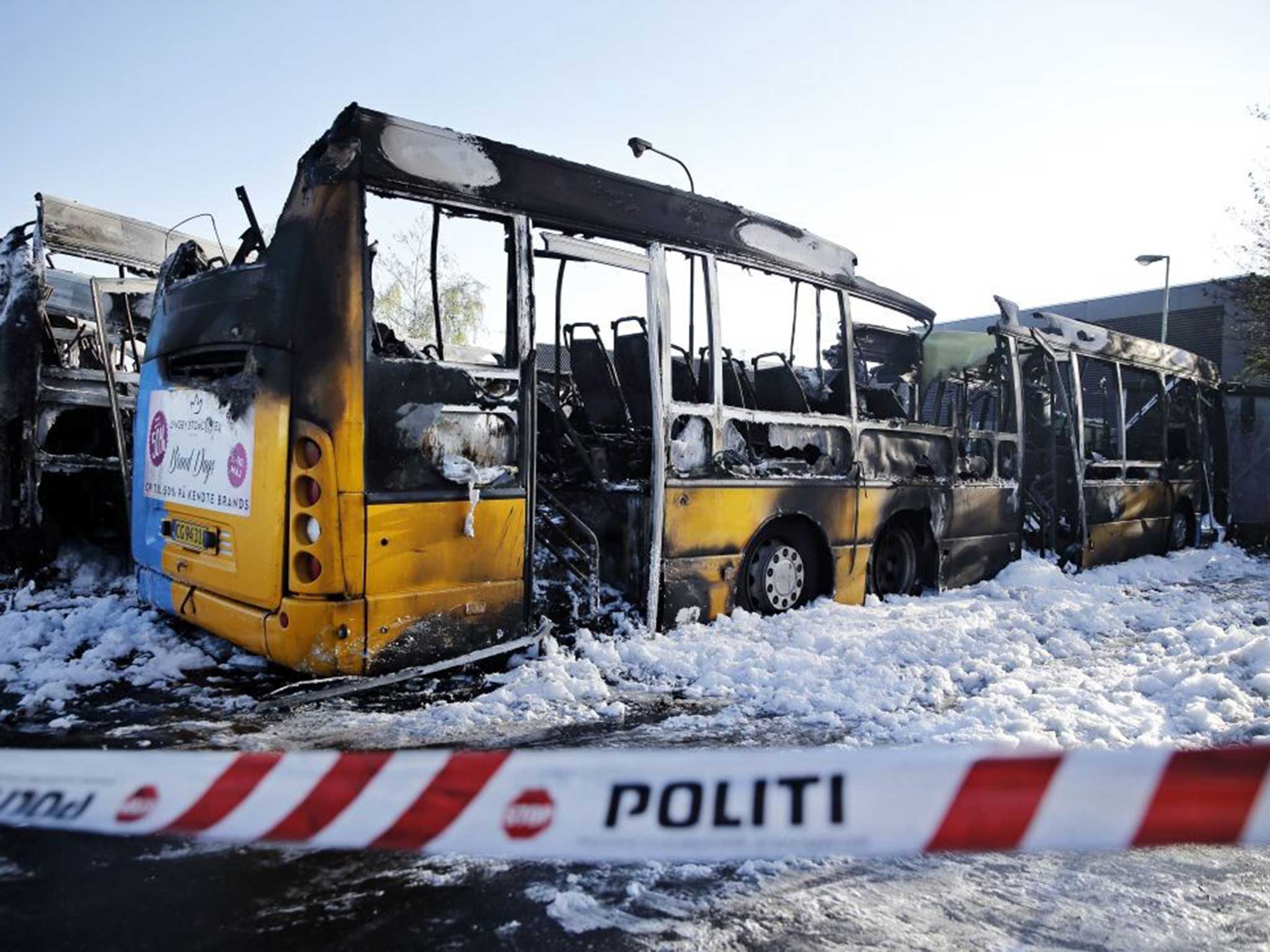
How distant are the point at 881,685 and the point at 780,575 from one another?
166 cm

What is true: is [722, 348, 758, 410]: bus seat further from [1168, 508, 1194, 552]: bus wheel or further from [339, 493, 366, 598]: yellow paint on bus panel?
[1168, 508, 1194, 552]: bus wheel

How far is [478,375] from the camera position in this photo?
451 centimetres

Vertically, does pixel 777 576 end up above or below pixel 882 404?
below

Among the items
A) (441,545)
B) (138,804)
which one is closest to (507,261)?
(441,545)

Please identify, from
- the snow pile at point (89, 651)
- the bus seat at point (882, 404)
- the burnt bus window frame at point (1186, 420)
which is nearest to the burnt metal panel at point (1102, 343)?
the burnt bus window frame at point (1186, 420)

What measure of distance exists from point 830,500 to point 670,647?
1.97 m

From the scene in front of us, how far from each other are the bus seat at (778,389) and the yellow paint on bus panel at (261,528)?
3.50 metres

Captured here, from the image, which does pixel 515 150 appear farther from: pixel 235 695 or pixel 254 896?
pixel 254 896

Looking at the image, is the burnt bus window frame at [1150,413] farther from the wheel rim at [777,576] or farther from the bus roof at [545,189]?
the wheel rim at [777,576]

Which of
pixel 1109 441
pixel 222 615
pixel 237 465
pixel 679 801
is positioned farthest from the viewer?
pixel 1109 441

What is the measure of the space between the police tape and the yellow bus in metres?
2.18

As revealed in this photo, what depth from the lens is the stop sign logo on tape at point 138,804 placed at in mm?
1818

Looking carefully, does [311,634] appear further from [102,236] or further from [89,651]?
[102,236]

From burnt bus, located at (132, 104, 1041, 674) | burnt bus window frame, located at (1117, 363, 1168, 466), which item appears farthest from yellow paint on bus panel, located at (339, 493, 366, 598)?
burnt bus window frame, located at (1117, 363, 1168, 466)
